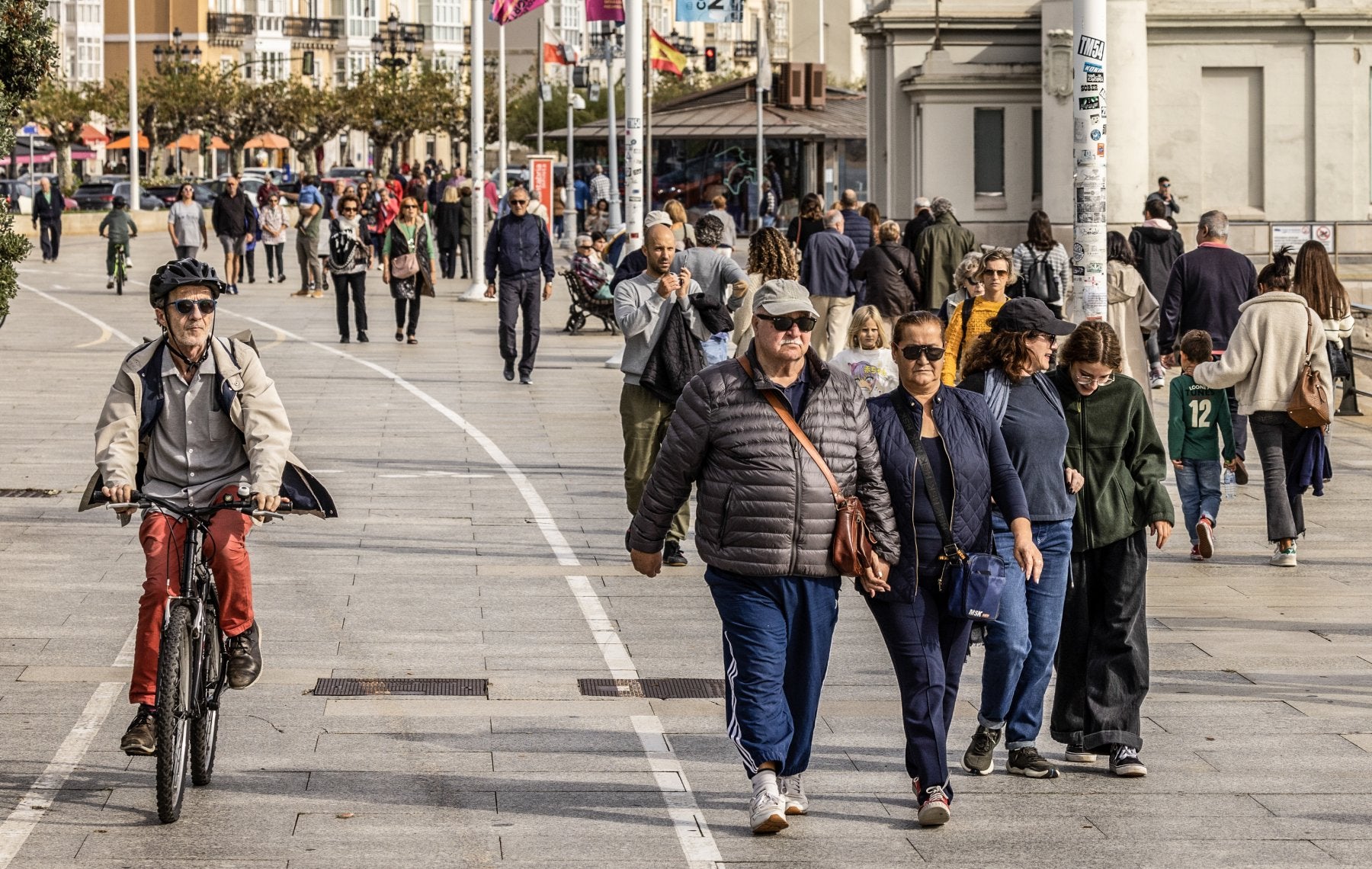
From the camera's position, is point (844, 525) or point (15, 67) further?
point (15, 67)

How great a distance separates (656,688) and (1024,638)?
75.5 inches

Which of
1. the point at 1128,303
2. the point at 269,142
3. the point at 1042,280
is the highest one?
the point at 269,142

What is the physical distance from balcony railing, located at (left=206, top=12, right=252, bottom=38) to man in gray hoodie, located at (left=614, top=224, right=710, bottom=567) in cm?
9740

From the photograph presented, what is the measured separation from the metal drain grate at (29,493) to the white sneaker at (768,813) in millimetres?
8235

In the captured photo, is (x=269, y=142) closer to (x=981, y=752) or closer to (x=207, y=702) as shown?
(x=207, y=702)

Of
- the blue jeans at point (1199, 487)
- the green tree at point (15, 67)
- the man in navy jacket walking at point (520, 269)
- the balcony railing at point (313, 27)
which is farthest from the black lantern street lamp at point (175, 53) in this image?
the blue jeans at point (1199, 487)

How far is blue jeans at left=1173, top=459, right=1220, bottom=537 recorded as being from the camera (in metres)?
12.2

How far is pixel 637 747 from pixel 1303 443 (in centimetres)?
567

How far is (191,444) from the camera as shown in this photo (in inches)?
289

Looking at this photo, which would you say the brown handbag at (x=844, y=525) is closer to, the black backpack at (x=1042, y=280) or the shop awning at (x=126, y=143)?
the black backpack at (x=1042, y=280)

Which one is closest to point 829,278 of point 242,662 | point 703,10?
point 242,662

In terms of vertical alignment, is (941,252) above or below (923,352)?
above

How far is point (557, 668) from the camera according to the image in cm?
926

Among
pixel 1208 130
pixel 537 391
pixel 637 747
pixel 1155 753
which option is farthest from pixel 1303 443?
pixel 1208 130
